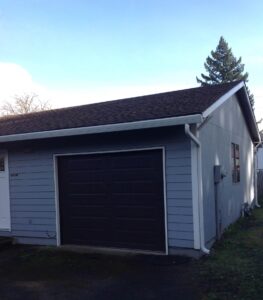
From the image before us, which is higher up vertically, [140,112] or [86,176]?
[140,112]

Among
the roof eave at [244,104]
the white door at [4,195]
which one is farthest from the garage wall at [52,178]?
the roof eave at [244,104]

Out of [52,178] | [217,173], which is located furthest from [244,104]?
[52,178]

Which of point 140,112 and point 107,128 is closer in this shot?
point 107,128

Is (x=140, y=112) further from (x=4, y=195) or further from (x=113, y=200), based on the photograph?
(x=4, y=195)

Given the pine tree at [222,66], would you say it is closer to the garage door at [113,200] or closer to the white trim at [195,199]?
the garage door at [113,200]

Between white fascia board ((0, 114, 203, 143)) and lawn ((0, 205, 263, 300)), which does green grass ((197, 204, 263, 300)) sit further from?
white fascia board ((0, 114, 203, 143))

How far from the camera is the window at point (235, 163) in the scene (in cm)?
1197

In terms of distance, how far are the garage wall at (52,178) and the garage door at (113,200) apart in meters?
0.21

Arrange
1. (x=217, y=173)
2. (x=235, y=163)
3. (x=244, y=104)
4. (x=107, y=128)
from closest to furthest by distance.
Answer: (x=107, y=128), (x=217, y=173), (x=235, y=163), (x=244, y=104)

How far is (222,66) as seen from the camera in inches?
1891

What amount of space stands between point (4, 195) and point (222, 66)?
41.6 meters

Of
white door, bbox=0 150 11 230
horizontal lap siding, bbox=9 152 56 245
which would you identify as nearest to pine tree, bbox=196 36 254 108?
white door, bbox=0 150 11 230

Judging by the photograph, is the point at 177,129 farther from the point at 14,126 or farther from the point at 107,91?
the point at 107,91

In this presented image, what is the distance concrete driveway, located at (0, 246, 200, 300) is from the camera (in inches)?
239
